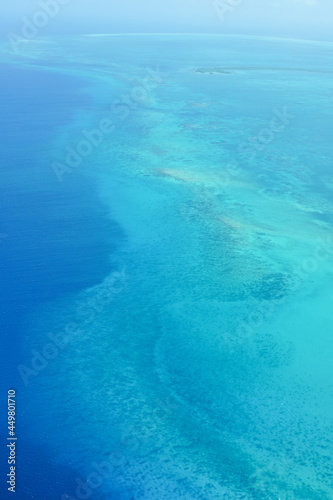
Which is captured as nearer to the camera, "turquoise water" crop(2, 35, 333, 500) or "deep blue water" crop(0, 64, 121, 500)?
"turquoise water" crop(2, 35, 333, 500)

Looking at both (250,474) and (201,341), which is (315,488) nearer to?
(250,474)

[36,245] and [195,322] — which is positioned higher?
[36,245]

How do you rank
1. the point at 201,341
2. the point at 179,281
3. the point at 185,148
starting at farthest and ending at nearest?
the point at 185,148 → the point at 179,281 → the point at 201,341

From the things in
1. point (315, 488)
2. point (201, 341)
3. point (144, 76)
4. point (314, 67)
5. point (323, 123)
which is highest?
point (314, 67)

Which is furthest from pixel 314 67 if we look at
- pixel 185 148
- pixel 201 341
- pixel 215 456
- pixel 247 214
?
pixel 215 456

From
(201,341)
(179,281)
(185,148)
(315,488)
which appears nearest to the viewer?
(315,488)

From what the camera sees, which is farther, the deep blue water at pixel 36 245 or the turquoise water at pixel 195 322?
the deep blue water at pixel 36 245

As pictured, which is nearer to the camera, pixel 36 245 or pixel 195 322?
pixel 195 322

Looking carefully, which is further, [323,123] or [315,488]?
[323,123]
